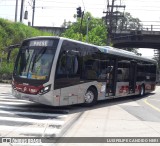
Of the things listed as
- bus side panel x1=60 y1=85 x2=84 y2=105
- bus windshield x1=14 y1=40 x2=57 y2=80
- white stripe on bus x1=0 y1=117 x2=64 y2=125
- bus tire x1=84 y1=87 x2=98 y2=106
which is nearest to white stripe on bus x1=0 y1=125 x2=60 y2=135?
white stripe on bus x1=0 y1=117 x2=64 y2=125

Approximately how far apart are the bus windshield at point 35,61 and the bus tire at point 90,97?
9.75ft

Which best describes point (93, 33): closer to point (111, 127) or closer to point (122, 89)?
point (122, 89)

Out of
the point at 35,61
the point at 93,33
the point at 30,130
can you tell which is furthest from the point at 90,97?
the point at 93,33

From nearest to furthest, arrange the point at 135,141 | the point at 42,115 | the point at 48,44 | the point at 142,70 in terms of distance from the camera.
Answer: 1. the point at 135,141
2. the point at 42,115
3. the point at 48,44
4. the point at 142,70

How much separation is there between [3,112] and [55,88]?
2.12 m

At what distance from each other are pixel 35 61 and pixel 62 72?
3.74ft

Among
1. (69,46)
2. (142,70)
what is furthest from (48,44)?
(142,70)

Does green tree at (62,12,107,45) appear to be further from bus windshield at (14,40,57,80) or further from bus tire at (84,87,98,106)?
bus windshield at (14,40,57,80)

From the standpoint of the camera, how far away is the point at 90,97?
52.5 ft

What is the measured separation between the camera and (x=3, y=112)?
12617 millimetres

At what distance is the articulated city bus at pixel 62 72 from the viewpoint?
13227mm

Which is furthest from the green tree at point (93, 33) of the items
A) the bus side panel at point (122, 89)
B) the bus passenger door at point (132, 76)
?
the bus side panel at point (122, 89)

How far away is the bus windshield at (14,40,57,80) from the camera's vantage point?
13352 millimetres

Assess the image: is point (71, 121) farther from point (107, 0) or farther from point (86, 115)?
point (107, 0)
